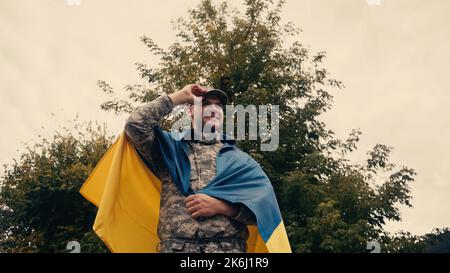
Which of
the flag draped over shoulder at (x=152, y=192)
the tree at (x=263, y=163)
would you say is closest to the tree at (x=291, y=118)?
the tree at (x=263, y=163)

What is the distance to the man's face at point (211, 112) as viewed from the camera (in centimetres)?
339

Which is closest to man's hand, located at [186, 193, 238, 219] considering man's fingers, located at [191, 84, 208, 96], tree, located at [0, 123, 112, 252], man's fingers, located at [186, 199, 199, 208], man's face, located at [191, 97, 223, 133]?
man's fingers, located at [186, 199, 199, 208]

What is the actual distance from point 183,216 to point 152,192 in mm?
626

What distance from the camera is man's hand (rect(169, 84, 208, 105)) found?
3.15m

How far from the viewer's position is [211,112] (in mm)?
3389

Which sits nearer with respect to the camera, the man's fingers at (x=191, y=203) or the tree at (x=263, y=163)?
the man's fingers at (x=191, y=203)

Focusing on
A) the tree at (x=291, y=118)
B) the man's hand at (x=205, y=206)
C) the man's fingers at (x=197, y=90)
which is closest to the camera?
the man's hand at (x=205, y=206)

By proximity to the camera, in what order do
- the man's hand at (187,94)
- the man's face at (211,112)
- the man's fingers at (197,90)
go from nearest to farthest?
the man's hand at (187,94), the man's fingers at (197,90), the man's face at (211,112)

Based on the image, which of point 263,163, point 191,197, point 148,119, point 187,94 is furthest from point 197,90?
point 263,163

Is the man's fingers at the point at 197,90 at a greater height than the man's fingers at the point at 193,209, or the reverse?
the man's fingers at the point at 197,90

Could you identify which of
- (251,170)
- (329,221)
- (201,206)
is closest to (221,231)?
(201,206)

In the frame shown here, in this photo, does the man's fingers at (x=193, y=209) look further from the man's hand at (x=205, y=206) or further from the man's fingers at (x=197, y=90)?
the man's fingers at (x=197, y=90)

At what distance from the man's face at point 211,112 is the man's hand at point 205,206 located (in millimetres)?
692
